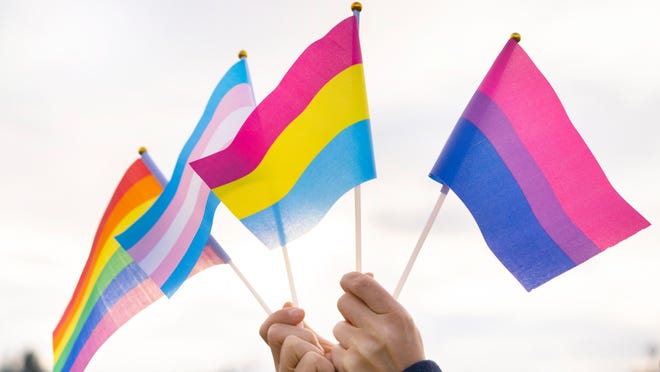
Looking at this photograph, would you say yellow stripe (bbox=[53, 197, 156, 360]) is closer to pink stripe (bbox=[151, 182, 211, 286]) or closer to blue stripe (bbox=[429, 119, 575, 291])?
pink stripe (bbox=[151, 182, 211, 286])

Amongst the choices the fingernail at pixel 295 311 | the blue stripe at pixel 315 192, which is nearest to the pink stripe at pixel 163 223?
the blue stripe at pixel 315 192

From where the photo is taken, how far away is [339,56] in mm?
3416

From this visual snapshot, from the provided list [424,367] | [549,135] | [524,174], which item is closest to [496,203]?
[524,174]

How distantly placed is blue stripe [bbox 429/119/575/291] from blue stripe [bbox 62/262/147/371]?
212cm

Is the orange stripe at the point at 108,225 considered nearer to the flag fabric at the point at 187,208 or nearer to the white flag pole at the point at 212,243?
the white flag pole at the point at 212,243

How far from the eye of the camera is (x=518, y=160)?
3363 millimetres

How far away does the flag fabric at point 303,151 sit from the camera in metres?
3.37

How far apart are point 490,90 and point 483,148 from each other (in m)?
0.26

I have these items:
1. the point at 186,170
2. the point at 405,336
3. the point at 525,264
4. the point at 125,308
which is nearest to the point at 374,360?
the point at 405,336

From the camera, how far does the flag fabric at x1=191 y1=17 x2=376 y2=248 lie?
3365 millimetres

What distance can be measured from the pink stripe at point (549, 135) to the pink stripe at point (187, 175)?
135 cm

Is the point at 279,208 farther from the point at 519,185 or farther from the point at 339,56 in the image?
the point at 519,185

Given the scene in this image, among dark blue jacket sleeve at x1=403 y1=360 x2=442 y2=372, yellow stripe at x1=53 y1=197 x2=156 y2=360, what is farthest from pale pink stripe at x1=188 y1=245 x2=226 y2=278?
dark blue jacket sleeve at x1=403 y1=360 x2=442 y2=372

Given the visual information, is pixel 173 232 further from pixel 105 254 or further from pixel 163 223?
pixel 105 254
